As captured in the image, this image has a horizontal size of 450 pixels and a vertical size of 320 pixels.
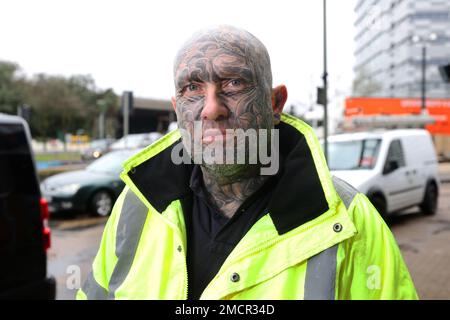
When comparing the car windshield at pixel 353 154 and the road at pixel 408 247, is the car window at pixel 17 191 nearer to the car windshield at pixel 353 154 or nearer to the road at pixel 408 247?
the road at pixel 408 247

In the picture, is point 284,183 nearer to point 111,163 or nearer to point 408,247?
point 408,247

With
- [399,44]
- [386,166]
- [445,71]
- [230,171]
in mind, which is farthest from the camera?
[399,44]

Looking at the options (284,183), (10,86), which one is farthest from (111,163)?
(10,86)

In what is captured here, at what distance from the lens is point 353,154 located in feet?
23.0

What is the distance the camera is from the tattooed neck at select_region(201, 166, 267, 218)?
4.25ft

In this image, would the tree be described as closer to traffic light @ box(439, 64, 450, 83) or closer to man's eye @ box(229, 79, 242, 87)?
traffic light @ box(439, 64, 450, 83)

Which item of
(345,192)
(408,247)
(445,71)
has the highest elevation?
(445,71)

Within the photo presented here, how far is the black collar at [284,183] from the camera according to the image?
3.98ft

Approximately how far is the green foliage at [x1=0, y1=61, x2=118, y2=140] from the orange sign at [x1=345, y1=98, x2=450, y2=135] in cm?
1513

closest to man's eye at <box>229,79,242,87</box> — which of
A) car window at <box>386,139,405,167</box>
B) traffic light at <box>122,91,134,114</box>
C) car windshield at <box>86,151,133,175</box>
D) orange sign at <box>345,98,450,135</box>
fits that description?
car window at <box>386,139,405,167</box>

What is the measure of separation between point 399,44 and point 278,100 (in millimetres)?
8054

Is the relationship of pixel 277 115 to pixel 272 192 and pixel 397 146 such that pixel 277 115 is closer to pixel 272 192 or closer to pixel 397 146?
pixel 272 192

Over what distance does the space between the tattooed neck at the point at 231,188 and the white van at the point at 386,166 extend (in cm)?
499
